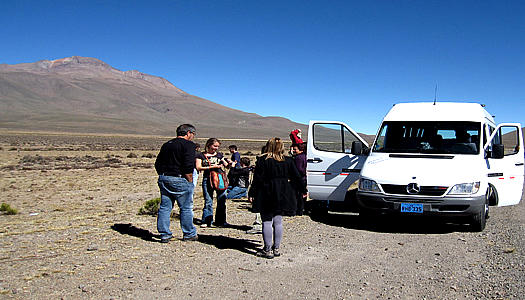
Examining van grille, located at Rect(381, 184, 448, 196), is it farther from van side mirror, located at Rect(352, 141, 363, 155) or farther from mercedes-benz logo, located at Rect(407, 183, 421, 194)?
van side mirror, located at Rect(352, 141, 363, 155)

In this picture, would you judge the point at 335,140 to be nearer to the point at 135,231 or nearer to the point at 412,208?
the point at 412,208

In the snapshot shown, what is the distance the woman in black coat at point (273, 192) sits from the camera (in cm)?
585

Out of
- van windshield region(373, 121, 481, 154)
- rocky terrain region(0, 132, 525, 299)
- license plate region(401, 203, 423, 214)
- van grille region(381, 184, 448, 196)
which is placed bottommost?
rocky terrain region(0, 132, 525, 299)

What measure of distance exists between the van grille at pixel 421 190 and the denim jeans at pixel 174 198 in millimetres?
3325

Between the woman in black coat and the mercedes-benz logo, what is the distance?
2.25 metres

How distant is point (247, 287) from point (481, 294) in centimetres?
249

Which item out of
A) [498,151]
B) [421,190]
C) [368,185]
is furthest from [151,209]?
[498,151]

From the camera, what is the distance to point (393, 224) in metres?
8.42

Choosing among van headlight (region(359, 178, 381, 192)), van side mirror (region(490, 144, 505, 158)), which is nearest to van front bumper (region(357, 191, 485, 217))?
van headlight (region(359, 178, 381, 192))

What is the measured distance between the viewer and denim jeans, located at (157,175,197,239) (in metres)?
6.47

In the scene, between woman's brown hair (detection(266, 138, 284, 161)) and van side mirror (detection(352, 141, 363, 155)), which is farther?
van side mirror (detection(352, 141, 363, 155))

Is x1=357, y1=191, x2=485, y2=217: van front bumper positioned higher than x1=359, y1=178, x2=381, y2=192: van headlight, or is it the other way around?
x1=359, y1=178, x2=381, y2=192: van headlight

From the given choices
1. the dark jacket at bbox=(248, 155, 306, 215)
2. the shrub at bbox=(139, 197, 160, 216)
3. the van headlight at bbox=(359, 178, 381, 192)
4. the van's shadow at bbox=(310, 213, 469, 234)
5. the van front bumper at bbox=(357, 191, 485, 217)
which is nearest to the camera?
the dark jacket at bbox=(248, 155, 306, 215)

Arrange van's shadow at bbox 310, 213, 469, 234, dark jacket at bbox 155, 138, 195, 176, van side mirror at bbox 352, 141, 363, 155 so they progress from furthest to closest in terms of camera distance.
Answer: van side mirror at bbox 352, 141, 363, 155, van's shadow at bbox 310, 213, 469, 234, dark jacket at bbox 155, 138, 195, 176
